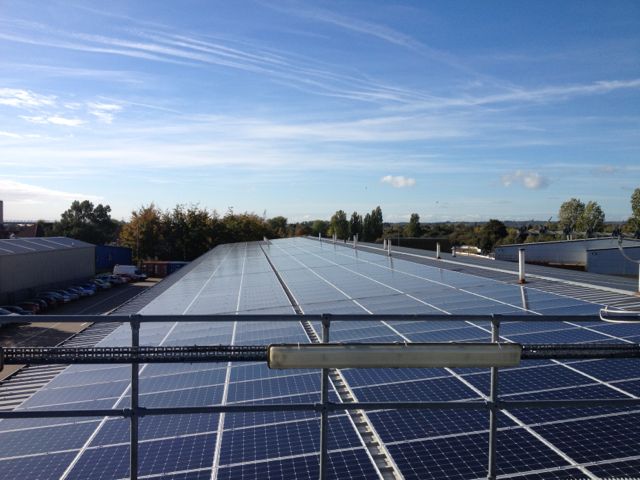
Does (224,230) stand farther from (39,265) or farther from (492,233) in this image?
(492,233)

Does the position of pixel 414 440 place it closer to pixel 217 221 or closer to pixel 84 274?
pixel 84 274

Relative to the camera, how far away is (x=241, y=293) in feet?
59.9

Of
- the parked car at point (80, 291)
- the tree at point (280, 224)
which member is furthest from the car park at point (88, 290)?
the tree at point (280, 224)

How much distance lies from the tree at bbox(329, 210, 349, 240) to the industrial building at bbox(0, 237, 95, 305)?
47.6 meters

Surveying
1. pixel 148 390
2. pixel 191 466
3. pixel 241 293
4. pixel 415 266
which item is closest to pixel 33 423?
pixel 148 390

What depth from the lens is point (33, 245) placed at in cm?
4966

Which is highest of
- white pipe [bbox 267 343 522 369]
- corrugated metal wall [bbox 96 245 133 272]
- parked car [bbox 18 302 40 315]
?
white pipe [bbox 267 343 522 369]

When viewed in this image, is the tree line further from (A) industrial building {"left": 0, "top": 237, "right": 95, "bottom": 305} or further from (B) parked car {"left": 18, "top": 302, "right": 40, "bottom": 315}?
(B) parked car {"left": 18, "top": 302, "right": 40, "bottom": 315}

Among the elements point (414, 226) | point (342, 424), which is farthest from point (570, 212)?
point (342, 424)

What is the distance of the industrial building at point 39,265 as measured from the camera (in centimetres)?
4238

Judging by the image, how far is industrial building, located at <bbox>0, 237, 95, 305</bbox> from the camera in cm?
4238

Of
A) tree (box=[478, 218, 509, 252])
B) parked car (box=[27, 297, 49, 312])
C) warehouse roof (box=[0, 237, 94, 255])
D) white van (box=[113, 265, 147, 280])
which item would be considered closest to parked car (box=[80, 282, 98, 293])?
warehouse roof (box=[0, 237, 94, 255])

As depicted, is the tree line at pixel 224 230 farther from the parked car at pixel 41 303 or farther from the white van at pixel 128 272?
the parked car at pixel 41 303

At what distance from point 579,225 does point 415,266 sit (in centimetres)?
6553
